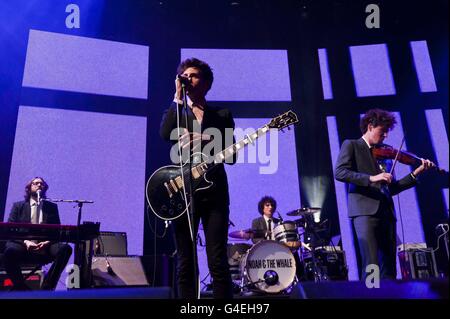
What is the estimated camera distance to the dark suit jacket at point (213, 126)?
2148mm

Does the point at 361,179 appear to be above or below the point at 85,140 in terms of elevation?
below

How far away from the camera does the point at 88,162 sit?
5152 millimetres

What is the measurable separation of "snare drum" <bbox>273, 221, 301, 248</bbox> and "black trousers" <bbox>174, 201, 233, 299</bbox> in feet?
9.32

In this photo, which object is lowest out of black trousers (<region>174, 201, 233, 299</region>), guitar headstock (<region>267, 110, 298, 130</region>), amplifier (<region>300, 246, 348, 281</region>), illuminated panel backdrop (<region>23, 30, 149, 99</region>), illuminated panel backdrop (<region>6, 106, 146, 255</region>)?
black trousers (<region>174, 201, 233, 299</region>)

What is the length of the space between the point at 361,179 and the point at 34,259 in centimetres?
343

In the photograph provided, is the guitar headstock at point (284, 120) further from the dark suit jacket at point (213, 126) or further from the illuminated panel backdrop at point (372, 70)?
the illuminated panel backdrop at point (372, 70)

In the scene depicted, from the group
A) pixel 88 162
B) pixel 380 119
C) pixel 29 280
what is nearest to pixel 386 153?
pixel 380 119

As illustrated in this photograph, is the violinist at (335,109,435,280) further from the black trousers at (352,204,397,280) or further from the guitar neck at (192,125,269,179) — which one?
the guitar neck at (192,125,269,179)

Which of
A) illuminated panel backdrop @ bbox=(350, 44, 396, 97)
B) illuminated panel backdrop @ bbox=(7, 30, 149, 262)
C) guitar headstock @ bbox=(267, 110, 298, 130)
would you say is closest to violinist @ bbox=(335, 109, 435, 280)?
guitar headstock @ bbox=(267, 110, 298, 130)

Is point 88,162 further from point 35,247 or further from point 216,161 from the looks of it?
point 216,161

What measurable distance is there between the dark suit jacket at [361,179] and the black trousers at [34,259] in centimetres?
290

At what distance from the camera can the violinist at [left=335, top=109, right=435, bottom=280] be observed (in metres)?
2.83
